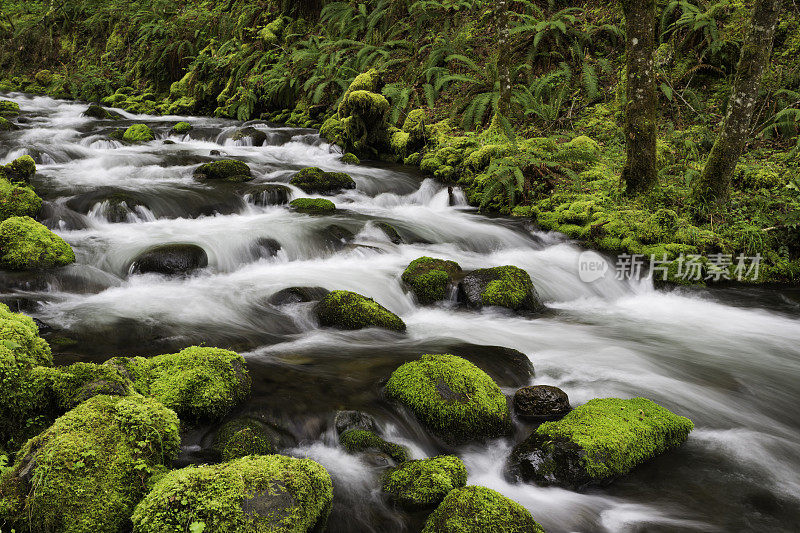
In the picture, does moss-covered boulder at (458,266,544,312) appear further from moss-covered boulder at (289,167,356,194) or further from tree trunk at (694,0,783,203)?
moss-covered boulder at (289,167,356,194)

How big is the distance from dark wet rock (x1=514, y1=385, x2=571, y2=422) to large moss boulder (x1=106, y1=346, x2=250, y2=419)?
2358mm

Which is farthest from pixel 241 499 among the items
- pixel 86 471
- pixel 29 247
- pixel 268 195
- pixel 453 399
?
pixel 268 195

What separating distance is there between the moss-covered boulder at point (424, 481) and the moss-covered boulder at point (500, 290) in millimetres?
3853

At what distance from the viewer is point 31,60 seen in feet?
97.2

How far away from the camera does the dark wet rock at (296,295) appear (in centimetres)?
679

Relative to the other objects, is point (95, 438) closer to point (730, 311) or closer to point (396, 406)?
point (396, 406)

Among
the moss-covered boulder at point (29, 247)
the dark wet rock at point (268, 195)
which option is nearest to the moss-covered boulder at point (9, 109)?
the dark wet rock at point (268, 195)

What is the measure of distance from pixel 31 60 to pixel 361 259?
31622 mm

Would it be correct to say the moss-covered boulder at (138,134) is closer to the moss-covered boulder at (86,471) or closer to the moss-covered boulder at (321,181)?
the moss-covered boulder at (321,181)

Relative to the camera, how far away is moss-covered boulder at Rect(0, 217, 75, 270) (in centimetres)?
662

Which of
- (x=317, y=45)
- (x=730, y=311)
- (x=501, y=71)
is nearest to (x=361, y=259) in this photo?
(x=730, y=311)

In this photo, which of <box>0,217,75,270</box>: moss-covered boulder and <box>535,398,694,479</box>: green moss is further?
<box>0,217,75,270</box>: moss-covered boulder

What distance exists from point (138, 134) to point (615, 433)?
16017 mm

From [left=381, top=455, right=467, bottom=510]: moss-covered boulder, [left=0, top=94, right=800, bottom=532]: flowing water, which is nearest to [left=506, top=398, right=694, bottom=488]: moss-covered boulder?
[left=0, top=94, right=800, bottom=532]: flowing water
